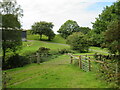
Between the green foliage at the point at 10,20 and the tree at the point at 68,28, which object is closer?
the green foliage at the point at 10,20

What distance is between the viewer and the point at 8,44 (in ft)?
53.1

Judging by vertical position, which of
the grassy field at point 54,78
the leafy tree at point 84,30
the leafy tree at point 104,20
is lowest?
the grassy field at point 54,78

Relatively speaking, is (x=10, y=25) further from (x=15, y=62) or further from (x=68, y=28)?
(x=68, y=28)

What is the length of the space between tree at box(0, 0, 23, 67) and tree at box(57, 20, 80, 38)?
144ft

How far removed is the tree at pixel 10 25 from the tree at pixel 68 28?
43.9m

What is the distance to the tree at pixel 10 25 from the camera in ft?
51.6

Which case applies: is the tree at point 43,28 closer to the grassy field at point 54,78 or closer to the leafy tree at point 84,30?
the leafy tree at point 84,30

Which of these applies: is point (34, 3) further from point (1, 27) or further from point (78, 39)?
point (78, 39)

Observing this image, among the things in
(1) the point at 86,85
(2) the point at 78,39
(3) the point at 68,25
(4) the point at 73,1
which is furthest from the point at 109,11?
(3) the point at 68,25

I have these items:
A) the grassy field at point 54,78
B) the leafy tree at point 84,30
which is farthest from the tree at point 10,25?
the leafy tree at point 84,30

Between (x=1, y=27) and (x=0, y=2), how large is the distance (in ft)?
9.83

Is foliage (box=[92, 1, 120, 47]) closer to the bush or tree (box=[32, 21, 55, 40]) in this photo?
the bush

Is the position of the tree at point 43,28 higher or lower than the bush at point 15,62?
higher

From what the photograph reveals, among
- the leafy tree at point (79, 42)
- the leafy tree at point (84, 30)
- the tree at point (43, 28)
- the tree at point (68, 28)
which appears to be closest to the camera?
the leafy tree at point (79, 42)
